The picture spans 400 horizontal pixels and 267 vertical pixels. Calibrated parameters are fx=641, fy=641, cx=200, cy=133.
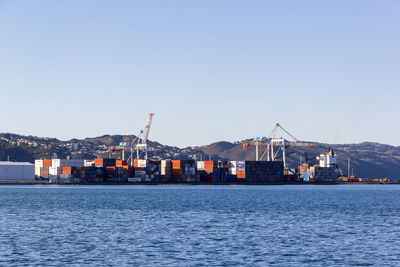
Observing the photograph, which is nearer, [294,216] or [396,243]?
[396,243]

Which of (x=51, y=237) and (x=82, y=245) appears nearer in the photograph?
(x=82, y=245)

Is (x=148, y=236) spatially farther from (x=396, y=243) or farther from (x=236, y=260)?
(x=396, y=243)

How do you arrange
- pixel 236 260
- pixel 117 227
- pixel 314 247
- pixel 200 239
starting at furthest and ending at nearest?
1. pixel 117 227
2. pixel 200 239
3. pixel 314 247
4. pixel 236 260

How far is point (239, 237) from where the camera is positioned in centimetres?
4791

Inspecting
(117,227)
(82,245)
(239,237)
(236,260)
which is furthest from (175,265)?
(117,227)

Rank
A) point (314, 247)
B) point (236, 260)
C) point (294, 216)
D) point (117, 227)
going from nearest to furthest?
point (236, 260) < point (314, 247) < point (117, 227) < point (294, 216)

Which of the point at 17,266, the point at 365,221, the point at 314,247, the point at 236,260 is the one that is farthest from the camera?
the point at 365,221

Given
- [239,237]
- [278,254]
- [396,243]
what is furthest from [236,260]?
[396,243]

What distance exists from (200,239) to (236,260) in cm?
952

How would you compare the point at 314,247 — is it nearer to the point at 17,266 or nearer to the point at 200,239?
the point at 200,239

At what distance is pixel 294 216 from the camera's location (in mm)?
69438

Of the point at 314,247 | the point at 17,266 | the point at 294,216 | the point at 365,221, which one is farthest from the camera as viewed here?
the point at 294,216

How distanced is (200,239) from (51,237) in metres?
11.1

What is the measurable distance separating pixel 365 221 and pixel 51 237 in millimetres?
31906
